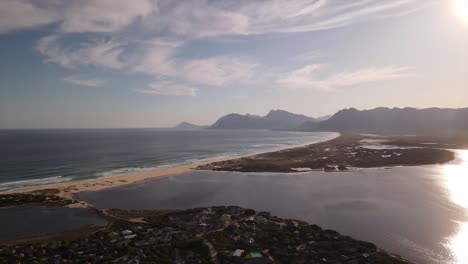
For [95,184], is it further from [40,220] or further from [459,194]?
[459,194]

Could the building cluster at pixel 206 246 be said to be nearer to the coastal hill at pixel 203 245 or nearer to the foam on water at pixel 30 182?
the coastal hill at pixel 203 245

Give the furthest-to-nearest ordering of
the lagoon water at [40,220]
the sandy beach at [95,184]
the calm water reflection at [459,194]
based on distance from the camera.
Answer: the sandy beach at [95,184]
the lagoon water at [40,220]
the calm water reflection at [459,194]

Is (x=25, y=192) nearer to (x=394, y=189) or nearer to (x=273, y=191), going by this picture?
(x=273, y=191)

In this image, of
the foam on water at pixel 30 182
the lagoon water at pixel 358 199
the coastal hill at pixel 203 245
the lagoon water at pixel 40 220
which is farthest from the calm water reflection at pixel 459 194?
the foam on water at pixel 30 182

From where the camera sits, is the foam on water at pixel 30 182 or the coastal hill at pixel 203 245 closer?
the coastal hill at pixel 203 245

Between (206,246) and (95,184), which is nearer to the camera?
(206,246)

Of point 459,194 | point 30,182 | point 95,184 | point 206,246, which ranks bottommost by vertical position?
point 459,194

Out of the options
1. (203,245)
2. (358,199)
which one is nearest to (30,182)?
(203,245)

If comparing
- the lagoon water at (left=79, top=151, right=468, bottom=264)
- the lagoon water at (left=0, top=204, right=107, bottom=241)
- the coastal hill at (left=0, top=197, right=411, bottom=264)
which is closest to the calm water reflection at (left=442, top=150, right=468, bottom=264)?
the lagoon water at (left=79, top=151, right=468, bottom=264)

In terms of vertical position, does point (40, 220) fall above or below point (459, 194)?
above

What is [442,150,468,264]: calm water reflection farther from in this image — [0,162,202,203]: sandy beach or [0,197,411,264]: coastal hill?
[0,162,202,203]: sandy beach
